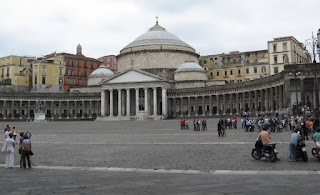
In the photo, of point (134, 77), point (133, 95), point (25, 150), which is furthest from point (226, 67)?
point (25, 150)

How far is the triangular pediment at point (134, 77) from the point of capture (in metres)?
79.4

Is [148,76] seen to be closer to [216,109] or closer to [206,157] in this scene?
[216,109]

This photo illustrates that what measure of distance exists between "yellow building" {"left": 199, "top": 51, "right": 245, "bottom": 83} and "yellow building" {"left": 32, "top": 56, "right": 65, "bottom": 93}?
4085cm

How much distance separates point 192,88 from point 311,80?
33398 millimetres

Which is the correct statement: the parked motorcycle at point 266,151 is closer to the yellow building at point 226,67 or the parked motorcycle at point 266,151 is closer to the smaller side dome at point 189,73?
the smaller side dome at point 189,73

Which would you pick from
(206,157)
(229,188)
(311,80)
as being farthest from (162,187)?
(311,80)

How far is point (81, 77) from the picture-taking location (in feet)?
336

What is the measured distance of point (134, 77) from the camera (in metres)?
80.6

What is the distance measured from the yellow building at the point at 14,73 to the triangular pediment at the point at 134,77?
2723cm

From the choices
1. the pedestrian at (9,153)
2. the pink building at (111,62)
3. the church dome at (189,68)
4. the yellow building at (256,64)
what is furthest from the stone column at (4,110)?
the pedestrian at (9,153)

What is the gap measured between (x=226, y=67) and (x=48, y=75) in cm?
4729

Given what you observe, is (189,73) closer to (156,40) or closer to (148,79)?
(148,79)

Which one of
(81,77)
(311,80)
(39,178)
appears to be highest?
(81,77)

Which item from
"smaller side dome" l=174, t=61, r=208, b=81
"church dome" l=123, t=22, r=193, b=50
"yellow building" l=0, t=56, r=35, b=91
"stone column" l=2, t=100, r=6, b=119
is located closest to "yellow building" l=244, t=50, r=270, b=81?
"smaller side dome" l=174, t=61, r=208, b=81
